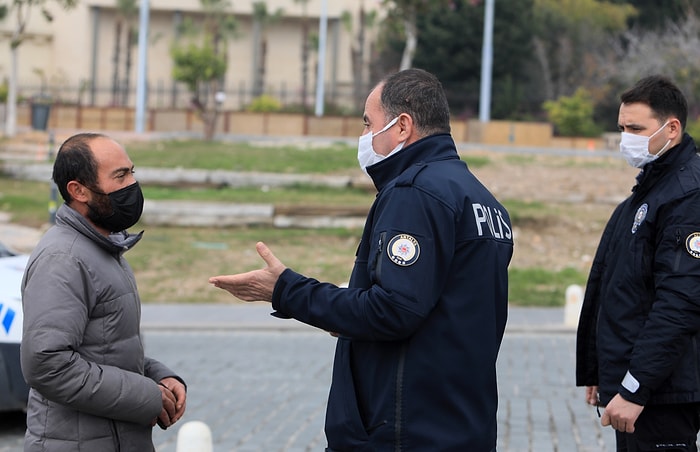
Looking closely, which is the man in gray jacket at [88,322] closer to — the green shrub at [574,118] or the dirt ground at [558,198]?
the dirt ground at [558,198]

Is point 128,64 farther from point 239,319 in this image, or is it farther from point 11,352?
point 11,352

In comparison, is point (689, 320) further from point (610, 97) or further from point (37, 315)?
point (610, 97)

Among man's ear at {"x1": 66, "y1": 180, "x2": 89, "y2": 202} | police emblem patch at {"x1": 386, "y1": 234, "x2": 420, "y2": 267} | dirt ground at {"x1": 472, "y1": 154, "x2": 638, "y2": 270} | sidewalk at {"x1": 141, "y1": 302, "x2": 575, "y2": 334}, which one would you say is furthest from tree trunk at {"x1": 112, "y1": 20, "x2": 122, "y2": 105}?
police emblem patch at {"x1": 386, "y1": 234, "x2": 420, "y2": 267}

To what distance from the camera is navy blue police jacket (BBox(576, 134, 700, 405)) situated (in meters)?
4.14

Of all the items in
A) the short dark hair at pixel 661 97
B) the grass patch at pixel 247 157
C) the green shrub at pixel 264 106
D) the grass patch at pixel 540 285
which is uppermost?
the green shrub at pixel 264 106

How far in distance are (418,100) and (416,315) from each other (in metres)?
0.75

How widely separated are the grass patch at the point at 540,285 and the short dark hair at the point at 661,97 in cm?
1000

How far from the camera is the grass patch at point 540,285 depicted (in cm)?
1450

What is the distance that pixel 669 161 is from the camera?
441 centimetres

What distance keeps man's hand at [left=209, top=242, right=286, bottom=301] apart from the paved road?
3748mm

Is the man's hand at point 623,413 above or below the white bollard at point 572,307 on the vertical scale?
above

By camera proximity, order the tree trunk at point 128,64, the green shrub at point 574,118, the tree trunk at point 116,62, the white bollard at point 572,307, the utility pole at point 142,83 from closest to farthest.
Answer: the white bollard at point 572,307 → the utility pole at point 142,83 → the green shrub at point 574,118 → the tree trunk at point 128,64 → the tree trunk at point 116,62

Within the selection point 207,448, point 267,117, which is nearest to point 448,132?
point 207,448

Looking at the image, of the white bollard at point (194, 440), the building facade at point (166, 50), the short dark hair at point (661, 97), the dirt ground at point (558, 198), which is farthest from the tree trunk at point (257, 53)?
the short dark hair at point (661, 97)
